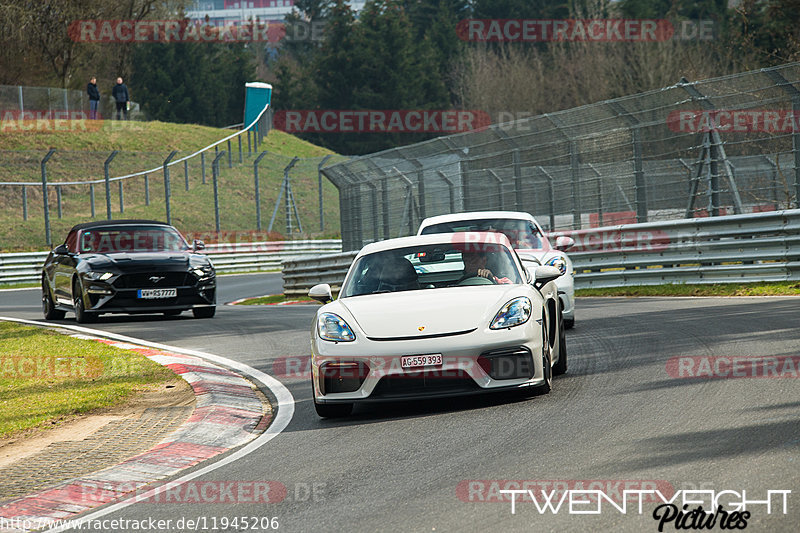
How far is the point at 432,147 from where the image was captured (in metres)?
23.8

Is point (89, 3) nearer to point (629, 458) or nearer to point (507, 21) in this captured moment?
point (507, 21)

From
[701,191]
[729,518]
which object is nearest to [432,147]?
[701,191]

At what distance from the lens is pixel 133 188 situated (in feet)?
152

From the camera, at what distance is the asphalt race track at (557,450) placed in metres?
5.05

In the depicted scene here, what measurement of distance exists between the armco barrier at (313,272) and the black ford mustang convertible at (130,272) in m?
5.67

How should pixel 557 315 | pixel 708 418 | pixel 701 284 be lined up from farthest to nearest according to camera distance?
pixel 701 284
pixel 557 315
pixel 708 418

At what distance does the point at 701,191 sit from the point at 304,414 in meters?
12.3

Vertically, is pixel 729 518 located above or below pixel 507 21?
below

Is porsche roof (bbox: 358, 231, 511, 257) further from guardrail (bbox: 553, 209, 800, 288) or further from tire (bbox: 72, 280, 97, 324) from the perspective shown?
tire (bbox: 72, 280, 97, 324)

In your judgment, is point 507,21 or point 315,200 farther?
point 507,21
